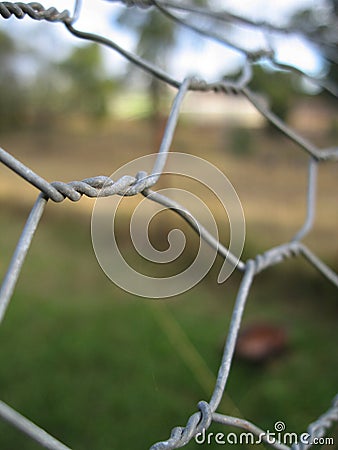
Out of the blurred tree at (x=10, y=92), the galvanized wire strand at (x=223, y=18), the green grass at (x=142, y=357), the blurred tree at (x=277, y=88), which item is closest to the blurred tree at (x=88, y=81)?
the blurred tree at (x=10, y=92)

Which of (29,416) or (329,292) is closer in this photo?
(29,416)

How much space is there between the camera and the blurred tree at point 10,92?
2428mm

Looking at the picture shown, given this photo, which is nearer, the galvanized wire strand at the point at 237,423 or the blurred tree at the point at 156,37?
the galvanized wire strand at the point at 237,423

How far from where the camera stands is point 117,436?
0.83m

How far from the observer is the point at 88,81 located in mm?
2584

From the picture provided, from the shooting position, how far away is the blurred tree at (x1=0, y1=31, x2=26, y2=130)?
95.6 inches

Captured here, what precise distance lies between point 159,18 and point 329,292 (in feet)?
3.62

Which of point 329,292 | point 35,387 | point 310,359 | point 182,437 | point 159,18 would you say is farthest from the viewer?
point 159,18

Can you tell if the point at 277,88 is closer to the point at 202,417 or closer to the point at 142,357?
the point at 142,357

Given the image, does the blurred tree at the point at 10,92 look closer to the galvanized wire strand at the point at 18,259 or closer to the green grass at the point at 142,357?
the green grass at the point at 142,357

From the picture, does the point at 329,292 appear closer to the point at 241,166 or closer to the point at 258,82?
the point at 258,82

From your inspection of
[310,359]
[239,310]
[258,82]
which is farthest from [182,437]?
[258,82]

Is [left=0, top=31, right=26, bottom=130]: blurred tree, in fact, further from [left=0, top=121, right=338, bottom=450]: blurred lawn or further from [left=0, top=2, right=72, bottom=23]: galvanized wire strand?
[left=0, top=2, right=72, bottom=23]: galvanized wire strand

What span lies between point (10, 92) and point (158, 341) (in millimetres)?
1815
